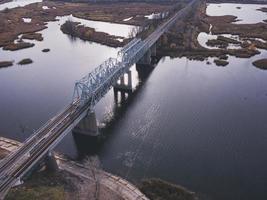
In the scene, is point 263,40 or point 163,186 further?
point 263,40

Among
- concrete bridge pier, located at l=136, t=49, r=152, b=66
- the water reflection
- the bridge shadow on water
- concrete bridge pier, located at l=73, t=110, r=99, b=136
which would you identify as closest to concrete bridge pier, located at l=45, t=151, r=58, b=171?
the bridge shadow on water

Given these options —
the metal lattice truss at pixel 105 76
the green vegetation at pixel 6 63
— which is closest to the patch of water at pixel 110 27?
the metal lattice truss at pixel 105 76

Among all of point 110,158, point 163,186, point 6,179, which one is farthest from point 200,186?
point 6,179

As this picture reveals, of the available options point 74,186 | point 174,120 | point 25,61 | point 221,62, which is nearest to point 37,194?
point 74,186

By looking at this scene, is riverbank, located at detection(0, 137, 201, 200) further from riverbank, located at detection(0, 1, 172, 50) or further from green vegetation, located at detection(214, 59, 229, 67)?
riverbank, located at detection(0, 1, 172, 50)

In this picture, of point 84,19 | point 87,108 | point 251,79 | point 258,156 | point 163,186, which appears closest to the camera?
point 163,186

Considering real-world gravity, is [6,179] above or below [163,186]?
above

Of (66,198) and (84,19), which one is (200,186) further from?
(84,19)

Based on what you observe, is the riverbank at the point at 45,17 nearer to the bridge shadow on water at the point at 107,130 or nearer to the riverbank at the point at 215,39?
the riverbank at the point at 215,39
